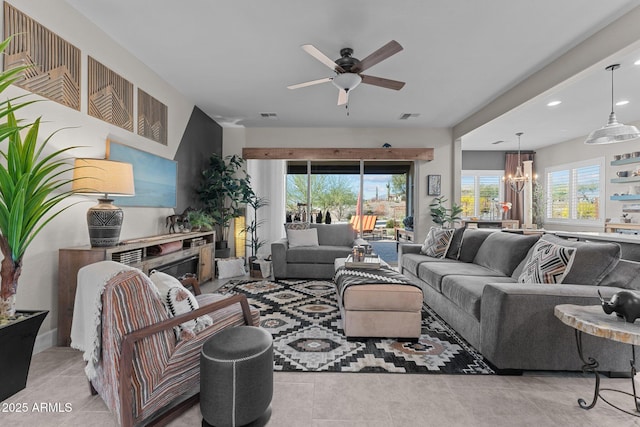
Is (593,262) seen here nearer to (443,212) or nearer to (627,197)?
(443,212)

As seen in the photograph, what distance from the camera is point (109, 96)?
3.12 meters

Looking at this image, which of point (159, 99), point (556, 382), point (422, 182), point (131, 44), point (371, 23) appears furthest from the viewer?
point (422, 182)

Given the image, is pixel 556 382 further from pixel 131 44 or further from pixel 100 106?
pixel 131 44

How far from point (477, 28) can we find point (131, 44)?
3383 mm

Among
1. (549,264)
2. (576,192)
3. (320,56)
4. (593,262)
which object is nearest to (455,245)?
(549,264)

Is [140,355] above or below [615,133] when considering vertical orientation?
below

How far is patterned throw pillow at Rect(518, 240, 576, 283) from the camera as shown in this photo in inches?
90.7

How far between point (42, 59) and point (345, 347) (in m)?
3.21

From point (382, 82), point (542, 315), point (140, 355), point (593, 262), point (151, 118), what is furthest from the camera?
point (151, 118)

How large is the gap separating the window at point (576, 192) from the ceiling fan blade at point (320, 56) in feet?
21.8

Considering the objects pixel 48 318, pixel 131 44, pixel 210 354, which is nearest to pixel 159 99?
pixel 131 44

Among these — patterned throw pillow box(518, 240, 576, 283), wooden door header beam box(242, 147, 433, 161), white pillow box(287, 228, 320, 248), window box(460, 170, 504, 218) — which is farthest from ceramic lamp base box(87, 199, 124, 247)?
window box(460, 170, 504, 218)

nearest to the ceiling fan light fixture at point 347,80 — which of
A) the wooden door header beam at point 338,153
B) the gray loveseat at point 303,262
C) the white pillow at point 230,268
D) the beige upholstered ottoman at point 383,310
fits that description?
the beige upholstered ottoman at point 383,310

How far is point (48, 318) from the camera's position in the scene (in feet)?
8.26
